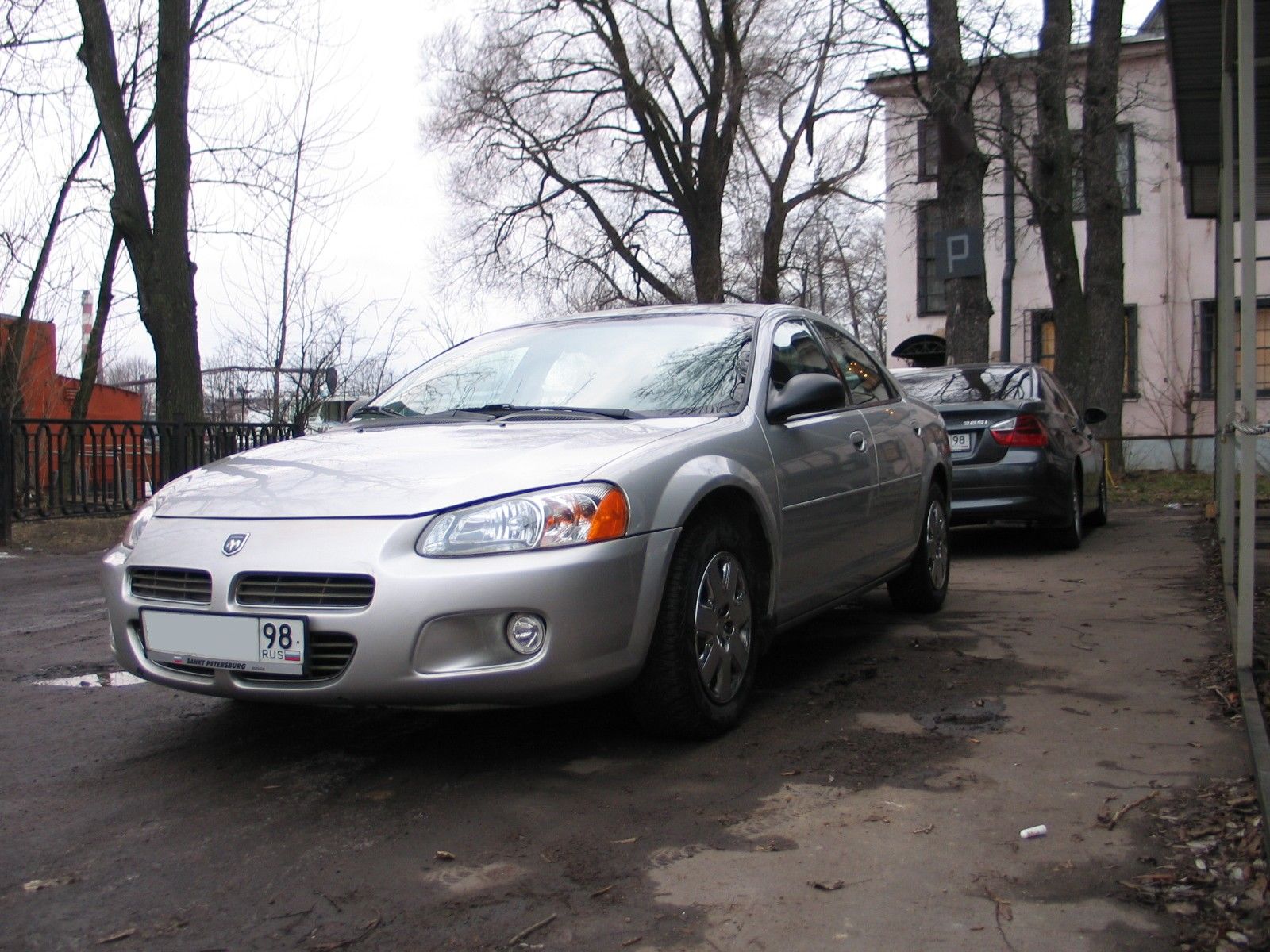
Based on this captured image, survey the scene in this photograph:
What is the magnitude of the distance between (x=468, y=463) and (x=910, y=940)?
74.5 inches

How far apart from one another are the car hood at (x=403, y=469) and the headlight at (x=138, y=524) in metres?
0.04

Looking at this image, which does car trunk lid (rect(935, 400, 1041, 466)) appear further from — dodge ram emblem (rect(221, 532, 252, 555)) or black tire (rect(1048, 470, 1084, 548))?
dodge ram emblem (rect(221, 532, 252, 555))

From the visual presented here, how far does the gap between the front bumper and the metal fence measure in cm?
781

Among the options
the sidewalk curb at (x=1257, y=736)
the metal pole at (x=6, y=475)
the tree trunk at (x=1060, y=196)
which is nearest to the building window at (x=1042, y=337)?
the tree trunk at (x=1060, y=196)

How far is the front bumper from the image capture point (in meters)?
3.34

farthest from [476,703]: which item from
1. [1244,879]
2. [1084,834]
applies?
[1244,879]

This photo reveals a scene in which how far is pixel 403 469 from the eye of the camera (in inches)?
149

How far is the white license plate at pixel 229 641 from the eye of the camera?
3.41 m

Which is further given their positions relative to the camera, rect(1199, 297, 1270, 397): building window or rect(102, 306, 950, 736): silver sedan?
rect(1199, 297, 1270, 397): building window

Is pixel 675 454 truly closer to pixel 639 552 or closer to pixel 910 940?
pixel 639 552

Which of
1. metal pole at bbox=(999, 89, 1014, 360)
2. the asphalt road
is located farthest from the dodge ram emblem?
metal pole at bbox=(999, 89, 1014, 360)

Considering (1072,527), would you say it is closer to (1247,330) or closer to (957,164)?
(1247,330)

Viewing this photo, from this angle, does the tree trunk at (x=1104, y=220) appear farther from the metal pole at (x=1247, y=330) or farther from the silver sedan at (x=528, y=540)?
the silver sedan at (x=528, y=540)

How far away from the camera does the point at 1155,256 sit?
2402 cm
